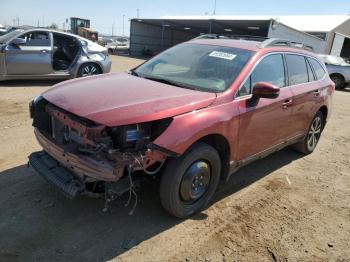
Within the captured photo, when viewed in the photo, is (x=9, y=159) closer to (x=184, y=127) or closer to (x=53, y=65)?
A: (x=184, y=127)

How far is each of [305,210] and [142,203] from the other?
1.93m

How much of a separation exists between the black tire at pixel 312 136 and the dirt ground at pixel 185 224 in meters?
0.89

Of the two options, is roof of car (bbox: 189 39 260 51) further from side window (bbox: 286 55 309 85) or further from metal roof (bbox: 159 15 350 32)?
metal roof (bbox: 159 15 350 32)

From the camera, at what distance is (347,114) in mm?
10852

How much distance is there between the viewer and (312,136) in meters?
6.29

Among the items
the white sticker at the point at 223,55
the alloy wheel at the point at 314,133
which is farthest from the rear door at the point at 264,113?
the alloy wheel at the point at 314,133

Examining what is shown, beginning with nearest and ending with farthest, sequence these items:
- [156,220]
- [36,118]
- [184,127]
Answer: [184,127] < [156,220] < [36,118]

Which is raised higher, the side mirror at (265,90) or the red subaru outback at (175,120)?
the side mirror at (265,90)

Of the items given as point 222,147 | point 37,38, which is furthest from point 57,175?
point 37,38

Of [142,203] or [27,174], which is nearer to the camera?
[142,203]

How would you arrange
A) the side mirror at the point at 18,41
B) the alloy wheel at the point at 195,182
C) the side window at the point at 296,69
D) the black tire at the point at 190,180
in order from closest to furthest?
the black tire at the point at 190,180, the alloy wheel at the point at 195,182, the side window at the point at 296,69, the side mirror at the point at 18,41

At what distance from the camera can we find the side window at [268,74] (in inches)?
168

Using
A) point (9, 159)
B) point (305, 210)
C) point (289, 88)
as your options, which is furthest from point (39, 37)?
point (305, 210)

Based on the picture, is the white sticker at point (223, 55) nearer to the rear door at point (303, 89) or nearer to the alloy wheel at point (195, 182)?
the rear door at point (303, 89)
